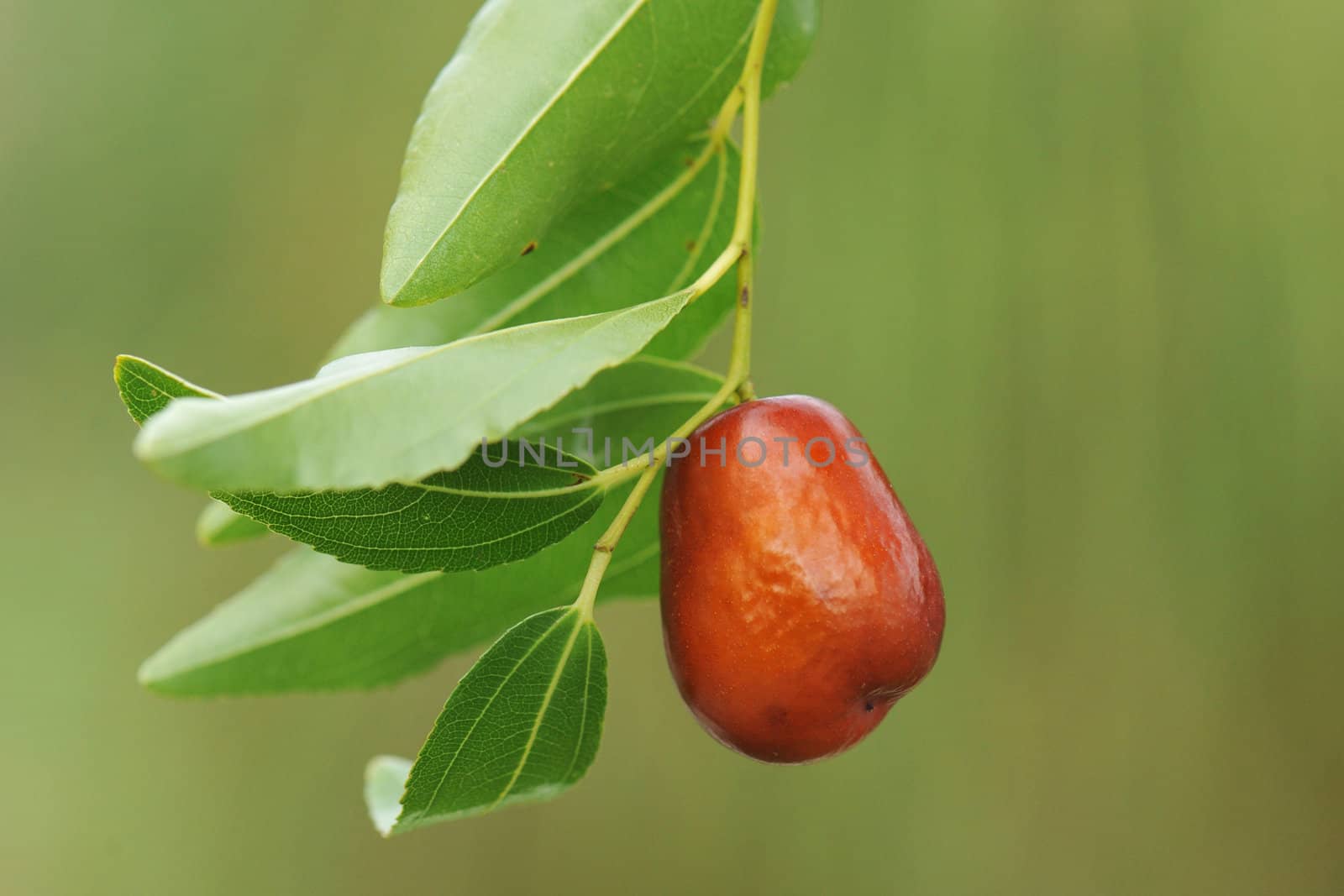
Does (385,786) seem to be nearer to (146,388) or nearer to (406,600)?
(406,600)

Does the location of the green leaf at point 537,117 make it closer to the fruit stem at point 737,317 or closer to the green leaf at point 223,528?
the fruit stem at point 737,317

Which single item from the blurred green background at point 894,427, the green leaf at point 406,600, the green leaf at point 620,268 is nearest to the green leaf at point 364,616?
the green leaf at point 406,600

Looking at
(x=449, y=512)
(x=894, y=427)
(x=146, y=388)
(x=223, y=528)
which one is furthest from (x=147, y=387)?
(x=894, y=427)

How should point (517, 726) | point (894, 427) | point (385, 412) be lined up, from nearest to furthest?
1. point (385, 412)
2. point (517, 726)
3. point (894, 427)

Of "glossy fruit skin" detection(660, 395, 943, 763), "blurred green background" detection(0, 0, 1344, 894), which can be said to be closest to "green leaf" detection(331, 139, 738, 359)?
"glossy fruit skin" detection(660, 395, 943, 763)

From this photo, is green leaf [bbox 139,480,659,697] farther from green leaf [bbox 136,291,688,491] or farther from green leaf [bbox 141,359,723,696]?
green leaf [bbox 136,291,688,491]

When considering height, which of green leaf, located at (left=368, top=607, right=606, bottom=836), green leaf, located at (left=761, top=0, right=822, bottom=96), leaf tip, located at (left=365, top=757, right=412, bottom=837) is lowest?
leaf tip, located at (left=365, top=757, right=412, bottom=837)

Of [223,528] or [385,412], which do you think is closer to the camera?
[385,412]
